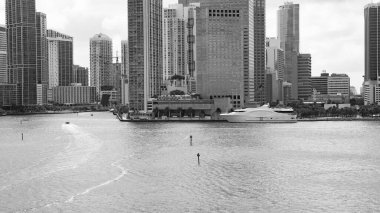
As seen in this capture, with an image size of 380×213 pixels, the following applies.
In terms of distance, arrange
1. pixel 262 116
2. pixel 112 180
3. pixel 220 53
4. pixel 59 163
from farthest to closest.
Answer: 1. pixel 220 53
2. pixel 262 116
3. pixel 59 163
4. pixel 112 180

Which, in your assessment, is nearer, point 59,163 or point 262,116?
point 59,163

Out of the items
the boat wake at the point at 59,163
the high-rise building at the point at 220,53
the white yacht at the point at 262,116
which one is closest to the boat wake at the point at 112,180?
the boat wake at the point at 59,163

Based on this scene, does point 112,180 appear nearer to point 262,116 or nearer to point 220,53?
point 262,116

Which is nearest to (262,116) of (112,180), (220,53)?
(220,53)

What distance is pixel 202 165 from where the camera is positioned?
178ft

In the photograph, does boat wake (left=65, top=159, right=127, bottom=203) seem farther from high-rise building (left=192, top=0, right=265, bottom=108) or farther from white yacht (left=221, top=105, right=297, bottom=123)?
high-rise building (left=192, top=0, right=265, bottom=108)

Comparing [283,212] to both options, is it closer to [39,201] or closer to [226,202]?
[226,202]

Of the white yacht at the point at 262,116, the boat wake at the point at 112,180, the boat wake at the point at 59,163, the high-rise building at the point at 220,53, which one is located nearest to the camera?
the boat wake at the point at 112,180

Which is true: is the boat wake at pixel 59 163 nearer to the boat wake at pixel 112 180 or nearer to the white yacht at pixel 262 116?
the boat wake at pixel 112 180

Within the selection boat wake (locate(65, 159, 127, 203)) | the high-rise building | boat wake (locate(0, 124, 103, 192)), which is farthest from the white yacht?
boat wake (locate(65, 159, 127, 203))

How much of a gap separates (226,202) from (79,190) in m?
11.7

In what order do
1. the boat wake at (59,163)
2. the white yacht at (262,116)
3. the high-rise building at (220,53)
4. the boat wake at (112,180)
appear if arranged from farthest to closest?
the high-rise building at (220,53) → the white yacht at (262,116) → the boat wake at (59,163) → the boat wake at (112,180)

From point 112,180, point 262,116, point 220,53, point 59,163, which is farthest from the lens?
point 220,53

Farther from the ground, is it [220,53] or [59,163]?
[220,53]
